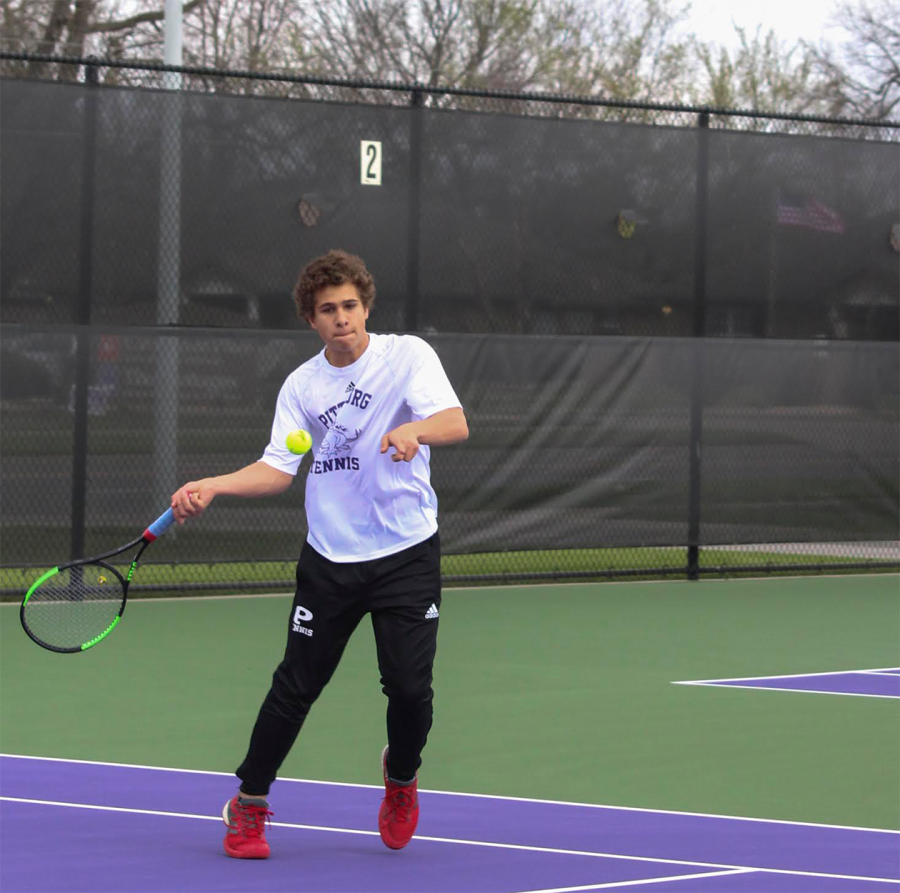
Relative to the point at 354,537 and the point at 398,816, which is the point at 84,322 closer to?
the point at 354,537

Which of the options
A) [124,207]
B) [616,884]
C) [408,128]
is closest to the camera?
[616,884]

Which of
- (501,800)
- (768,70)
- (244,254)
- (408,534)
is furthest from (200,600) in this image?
(768,70)

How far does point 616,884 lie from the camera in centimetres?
482

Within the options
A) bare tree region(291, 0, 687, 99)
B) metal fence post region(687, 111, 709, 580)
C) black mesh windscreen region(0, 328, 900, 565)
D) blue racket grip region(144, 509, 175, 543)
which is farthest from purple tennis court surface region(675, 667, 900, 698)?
bare tree region(291, 0, 687, 99)

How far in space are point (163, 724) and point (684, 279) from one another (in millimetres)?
5826

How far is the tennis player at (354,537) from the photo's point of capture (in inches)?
199

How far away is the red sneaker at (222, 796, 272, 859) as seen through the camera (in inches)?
199

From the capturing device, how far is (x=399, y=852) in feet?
17.0

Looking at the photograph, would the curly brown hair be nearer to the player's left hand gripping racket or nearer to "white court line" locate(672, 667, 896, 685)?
the player's left hand gripping racket

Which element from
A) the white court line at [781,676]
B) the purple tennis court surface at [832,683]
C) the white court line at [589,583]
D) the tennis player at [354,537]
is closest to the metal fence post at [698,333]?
the white court line at [589,583]

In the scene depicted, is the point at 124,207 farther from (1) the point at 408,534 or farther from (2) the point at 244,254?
(1) the point at 408,534

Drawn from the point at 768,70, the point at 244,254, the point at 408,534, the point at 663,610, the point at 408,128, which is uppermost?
the point at 768,70

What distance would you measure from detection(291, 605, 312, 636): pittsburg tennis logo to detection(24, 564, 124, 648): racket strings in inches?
22.5

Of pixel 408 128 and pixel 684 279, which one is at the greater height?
pixel 408 128
